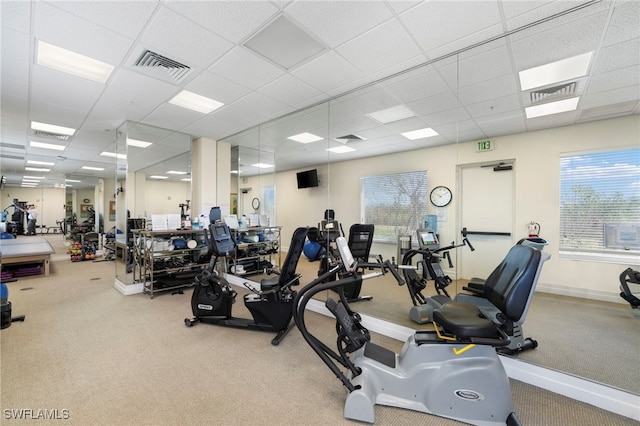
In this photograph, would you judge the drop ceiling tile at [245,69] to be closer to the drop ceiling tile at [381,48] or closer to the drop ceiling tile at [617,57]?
the drop ceiling tile at [381,48]

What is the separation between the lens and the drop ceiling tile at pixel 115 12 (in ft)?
6.81

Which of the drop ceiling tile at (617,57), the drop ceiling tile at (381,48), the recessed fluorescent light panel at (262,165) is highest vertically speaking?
the drop ceiling tile at (381,48)

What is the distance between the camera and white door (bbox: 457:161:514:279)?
3.28 metres

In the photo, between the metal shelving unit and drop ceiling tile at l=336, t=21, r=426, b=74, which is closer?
drop ceiling tile at l=336, t=21, r=426, b=74

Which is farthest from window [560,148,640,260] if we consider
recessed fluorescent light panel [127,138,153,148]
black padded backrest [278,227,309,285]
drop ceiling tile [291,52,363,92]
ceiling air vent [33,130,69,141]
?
ceiling air vent [33,130,69,141]

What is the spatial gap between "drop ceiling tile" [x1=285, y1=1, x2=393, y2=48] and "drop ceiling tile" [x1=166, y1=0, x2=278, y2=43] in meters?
0.22

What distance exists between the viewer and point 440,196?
4.03 m

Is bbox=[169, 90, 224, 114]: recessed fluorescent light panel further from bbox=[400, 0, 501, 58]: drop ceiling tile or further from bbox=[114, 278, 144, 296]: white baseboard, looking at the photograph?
bbox=[114, 278, 144, 296]: white baseboard

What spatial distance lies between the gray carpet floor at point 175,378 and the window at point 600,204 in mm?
1703

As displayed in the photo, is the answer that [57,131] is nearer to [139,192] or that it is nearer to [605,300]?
[139,192]

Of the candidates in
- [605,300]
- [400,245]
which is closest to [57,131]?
[400,245]

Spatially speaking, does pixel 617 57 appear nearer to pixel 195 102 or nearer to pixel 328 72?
pixel 328 72

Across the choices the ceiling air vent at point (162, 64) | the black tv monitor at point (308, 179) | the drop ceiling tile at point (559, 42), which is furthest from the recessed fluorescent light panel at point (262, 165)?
the drop ceiling tile at point (559, 42)

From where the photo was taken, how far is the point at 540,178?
3256 millimetres
